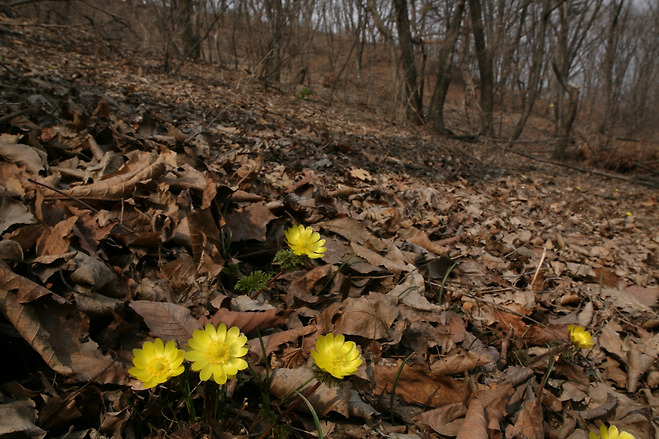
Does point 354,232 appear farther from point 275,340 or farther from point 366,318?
point 275,340

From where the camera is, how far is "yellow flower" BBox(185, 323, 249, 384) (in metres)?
0.97

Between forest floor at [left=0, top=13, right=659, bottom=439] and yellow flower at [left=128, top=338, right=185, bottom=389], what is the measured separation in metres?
0.09

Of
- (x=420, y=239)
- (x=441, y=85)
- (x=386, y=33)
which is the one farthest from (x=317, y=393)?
(x=441, y=85)

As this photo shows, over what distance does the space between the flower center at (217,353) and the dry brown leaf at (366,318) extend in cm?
64

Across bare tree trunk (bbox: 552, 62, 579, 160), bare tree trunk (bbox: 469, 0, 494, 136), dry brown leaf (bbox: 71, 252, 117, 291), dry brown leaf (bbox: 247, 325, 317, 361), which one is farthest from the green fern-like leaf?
bare tree trunk (bbox: 469, 0, 494, 136)

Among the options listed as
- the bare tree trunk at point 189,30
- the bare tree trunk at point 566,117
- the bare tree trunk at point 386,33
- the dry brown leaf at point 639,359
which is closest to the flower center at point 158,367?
the dry brown leaf at point 639,359

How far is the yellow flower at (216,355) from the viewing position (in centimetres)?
97

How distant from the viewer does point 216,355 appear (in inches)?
39.2

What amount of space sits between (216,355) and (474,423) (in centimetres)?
94

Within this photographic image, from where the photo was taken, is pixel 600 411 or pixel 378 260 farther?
pixel 378 260

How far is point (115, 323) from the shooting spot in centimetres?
127

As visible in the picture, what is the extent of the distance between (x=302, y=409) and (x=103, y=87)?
4.60m

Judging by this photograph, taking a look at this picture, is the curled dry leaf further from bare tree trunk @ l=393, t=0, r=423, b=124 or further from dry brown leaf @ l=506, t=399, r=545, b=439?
bare tree trunk @ l=393, t=0, r=423, b=124

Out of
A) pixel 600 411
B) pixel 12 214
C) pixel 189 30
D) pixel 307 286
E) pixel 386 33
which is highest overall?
pixel 386 33
